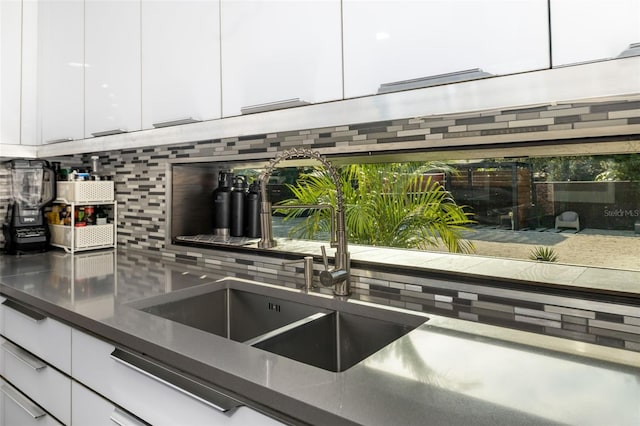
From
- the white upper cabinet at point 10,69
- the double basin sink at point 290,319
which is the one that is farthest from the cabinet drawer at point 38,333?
the white upper cabinet at point 10,69

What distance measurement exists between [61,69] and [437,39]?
2107 millimetres

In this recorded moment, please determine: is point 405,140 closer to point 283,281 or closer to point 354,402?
point 283,281

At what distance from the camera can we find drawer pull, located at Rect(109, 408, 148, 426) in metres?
1.07

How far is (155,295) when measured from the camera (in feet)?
4.81

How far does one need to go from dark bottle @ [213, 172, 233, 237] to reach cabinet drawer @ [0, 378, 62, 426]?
3.32 feet

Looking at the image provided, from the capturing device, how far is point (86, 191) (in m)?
2.40

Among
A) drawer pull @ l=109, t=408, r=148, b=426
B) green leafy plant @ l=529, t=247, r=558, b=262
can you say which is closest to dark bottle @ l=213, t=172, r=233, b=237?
drawer pull @ l=109, t=408, r=148, b=426

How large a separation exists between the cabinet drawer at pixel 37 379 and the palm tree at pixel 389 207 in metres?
1.06

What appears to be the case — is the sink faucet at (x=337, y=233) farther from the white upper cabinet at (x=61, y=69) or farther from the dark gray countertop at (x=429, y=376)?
the white upper cabinet at (x=61, y=69)

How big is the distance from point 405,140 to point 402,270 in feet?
1.42

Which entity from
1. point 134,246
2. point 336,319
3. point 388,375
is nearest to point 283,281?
point 336,319

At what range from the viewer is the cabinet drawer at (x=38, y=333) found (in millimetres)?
1350

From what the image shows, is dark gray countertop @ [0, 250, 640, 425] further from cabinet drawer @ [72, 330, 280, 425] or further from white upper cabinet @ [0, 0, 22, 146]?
white upper cabinet @ [0, 0, 22, 146]

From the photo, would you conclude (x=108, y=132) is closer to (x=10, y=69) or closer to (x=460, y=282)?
(x=10, y=69)
